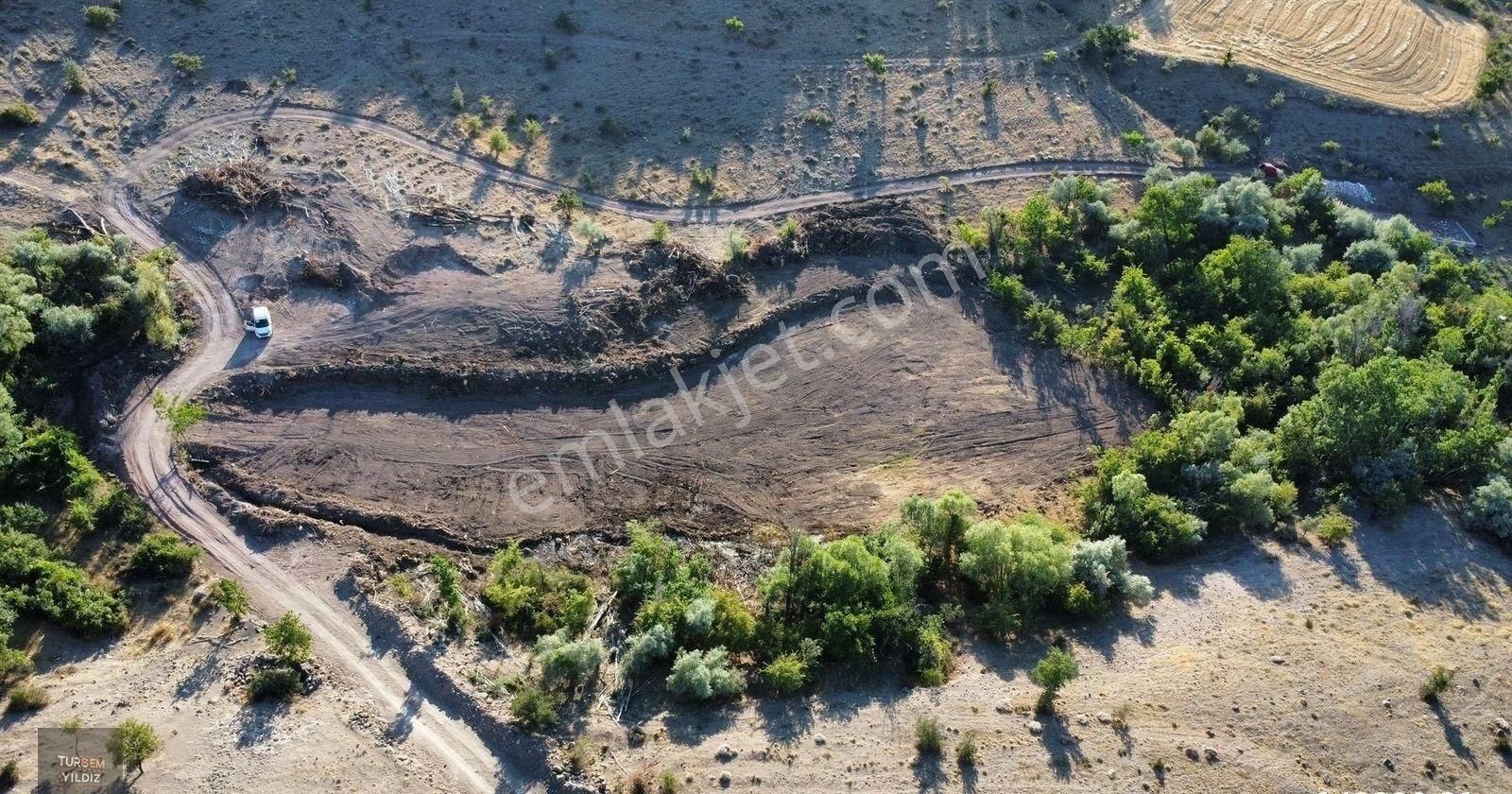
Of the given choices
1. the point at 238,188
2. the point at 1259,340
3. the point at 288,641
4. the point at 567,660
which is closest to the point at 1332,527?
the point at 1259,340

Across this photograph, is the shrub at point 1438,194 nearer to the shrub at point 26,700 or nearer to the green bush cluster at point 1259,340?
the green bush cluster at point 1259,340

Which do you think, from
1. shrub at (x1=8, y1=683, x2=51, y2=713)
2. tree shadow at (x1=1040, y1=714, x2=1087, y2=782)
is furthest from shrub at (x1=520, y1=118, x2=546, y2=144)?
tree shadow at (x1=1040, y1=714, x2=1087, y2=782)

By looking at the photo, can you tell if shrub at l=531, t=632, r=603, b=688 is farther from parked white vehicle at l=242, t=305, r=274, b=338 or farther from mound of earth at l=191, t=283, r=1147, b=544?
parked white vehicle at l=242, t=305, r=274, b=338

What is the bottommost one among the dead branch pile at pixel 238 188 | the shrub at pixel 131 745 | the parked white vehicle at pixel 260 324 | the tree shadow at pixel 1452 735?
the tree shadow at pixel 1452 735

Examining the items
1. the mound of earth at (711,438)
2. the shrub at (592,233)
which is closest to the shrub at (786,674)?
the mound of earth at (711,438)

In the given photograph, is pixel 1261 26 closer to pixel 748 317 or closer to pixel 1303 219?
pixel 1303 219

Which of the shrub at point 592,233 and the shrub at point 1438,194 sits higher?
the shrub at point 592,233

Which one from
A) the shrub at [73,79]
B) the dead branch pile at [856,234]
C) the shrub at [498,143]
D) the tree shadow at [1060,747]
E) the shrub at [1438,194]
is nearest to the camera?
the tree shadow at [1060,747]

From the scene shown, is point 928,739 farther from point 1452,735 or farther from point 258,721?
point 258,721
